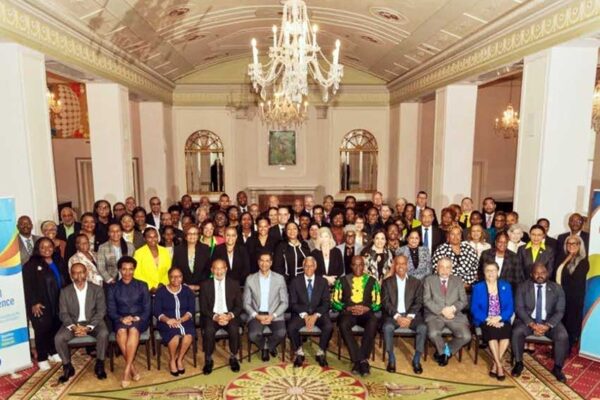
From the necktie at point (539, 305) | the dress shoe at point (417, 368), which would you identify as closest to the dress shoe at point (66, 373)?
the dress shoe at point (417, 368)

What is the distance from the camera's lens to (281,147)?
1376cm

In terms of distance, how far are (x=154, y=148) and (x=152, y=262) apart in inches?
270

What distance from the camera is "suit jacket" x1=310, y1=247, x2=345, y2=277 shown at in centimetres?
593

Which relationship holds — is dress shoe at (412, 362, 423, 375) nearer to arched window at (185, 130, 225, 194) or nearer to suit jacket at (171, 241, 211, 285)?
suit jacket at (171, 241, 211, 285)

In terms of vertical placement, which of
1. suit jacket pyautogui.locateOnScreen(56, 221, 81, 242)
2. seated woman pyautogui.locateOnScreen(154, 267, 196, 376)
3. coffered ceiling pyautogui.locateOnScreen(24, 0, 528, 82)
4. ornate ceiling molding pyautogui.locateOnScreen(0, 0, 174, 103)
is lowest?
seated woman pyautogui.locateOnScreen(154, 267, 196, 376)

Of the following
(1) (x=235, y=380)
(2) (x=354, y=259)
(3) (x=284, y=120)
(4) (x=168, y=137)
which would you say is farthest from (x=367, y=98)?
(1) (x=235, y=380)

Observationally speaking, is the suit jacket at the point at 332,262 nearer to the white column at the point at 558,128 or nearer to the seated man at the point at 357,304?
the seated man at the point at 357,304

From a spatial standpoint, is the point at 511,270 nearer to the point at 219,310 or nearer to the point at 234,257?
the point at 234,257

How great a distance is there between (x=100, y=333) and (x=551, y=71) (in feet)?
20.1

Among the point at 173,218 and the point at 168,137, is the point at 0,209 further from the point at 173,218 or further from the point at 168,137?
the point at 168,137

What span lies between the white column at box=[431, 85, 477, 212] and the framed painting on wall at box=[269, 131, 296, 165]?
546cm

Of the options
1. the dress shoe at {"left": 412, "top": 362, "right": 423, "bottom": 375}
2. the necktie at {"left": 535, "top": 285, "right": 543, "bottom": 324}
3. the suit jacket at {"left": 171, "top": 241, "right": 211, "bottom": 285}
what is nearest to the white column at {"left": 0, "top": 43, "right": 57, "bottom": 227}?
the suit jacket at {"left": 171, "top": 241, "right": 211, "bottom": 285}

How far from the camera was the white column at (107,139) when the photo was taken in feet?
27.2

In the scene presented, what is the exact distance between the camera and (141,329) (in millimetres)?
5105
